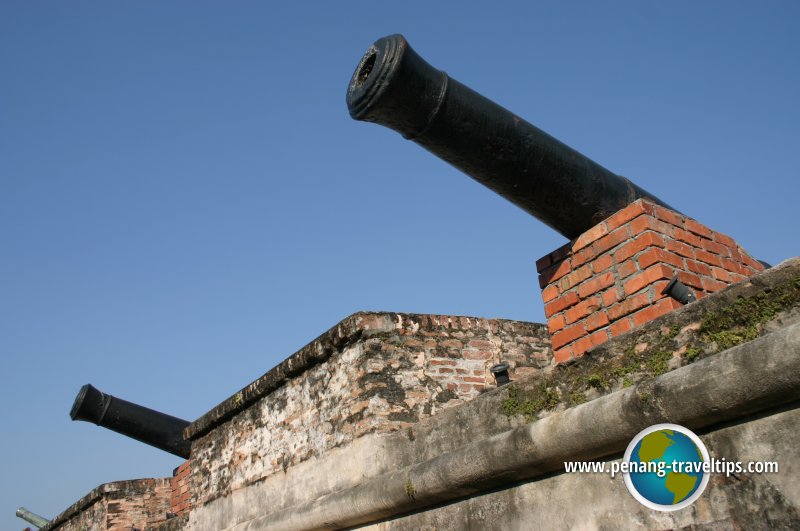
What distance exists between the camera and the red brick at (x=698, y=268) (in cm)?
358

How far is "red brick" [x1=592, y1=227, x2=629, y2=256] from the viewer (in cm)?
361

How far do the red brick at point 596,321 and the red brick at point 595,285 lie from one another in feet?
0.39

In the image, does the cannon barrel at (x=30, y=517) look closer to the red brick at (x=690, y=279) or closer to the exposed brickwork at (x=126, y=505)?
the exposed brickwork at (x=126, y=505)

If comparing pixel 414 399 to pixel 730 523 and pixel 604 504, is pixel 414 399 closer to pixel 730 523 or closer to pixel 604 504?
pixel 604 504

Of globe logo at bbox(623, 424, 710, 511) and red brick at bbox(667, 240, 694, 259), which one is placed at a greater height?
red brick at bbox(667, 240, 694, 259)

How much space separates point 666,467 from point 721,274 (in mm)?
1477

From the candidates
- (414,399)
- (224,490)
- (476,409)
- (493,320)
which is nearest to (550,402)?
(476,409)

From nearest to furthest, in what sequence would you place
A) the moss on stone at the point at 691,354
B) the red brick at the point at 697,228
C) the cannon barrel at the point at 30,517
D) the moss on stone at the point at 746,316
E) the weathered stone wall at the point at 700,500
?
the weathered stone wall at the point at 700,500, the moss on stone at the point at 746,316, the moss on stone at the point at 691,354, the red brick at the point at 697,228, the cannon barrel at the point at 30,517

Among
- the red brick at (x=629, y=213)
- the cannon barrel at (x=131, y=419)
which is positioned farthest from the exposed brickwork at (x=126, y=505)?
the red brick at (x=629, y=213)

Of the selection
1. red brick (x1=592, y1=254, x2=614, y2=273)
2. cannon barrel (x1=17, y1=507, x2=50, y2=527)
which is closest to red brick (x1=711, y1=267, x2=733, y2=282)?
red brick (x1=592, y1=254, x2=614, y2=273)

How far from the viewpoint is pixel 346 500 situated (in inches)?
165

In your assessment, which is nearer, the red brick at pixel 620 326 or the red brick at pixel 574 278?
the red brick at pixel 620 326

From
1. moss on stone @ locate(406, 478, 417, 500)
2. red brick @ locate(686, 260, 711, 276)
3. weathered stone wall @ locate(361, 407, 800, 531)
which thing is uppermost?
red brick @ locate(686, 260, 711, 276)

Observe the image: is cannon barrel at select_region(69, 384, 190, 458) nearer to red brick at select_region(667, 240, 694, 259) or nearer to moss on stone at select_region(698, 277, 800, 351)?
red brick at select_region(667, 240, 694, 259)
